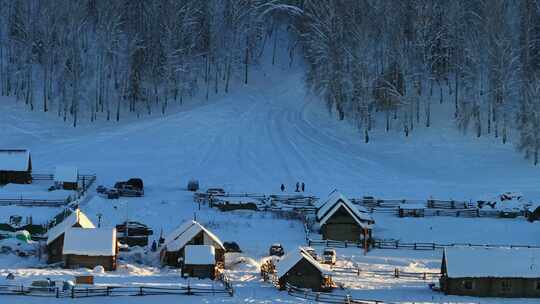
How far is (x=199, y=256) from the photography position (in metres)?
49.6

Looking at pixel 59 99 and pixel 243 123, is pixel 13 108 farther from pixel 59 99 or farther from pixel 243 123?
pixel 243 123

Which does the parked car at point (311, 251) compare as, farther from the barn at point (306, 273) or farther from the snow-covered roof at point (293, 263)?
the barn at point (306, 273)

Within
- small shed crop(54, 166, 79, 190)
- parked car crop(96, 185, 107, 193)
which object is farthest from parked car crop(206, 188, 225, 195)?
small shed crop(54, 166, 79, 190)

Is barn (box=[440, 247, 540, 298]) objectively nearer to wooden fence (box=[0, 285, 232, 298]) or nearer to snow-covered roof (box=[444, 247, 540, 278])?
snow-covered roof (box=[444, 247, 540, 278])

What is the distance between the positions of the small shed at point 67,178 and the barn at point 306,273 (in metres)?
27.1

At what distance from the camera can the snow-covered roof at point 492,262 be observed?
48438mm

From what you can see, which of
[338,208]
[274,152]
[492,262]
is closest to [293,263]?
[492,262]

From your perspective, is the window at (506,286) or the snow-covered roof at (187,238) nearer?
the window at (506,286)

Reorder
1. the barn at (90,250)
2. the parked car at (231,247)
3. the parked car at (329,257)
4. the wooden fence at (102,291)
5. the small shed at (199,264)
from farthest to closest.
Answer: the parked car at (231,247)
the parked car at (329,257)
the barn at (90,250)
the small shed at (199,264)
the wooden fence at (102,291)


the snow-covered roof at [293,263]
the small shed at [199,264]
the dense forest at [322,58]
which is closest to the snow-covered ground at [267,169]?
the small shed at [199,264]

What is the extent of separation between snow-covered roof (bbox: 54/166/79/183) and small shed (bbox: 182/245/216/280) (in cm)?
2322

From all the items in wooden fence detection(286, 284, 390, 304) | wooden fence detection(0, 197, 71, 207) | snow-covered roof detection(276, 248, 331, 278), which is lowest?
wooden fence detection(286, 284, 390, 304)

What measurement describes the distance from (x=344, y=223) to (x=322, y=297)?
15827mm

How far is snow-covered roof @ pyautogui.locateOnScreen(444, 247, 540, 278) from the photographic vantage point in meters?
48.4
